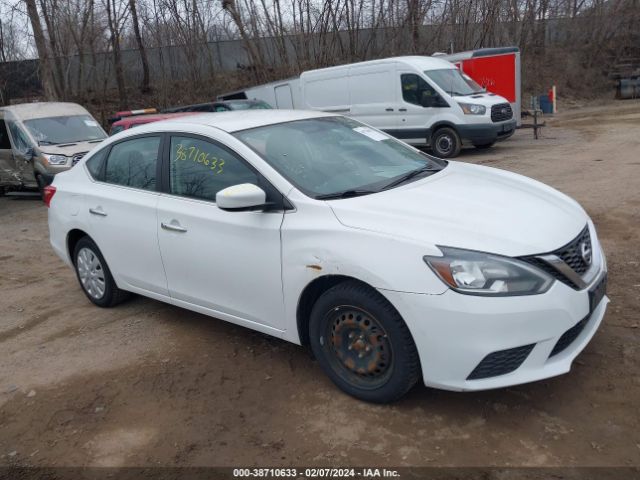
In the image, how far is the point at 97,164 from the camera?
5.16m

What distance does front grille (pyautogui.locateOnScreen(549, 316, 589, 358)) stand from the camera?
A: 3.09 m

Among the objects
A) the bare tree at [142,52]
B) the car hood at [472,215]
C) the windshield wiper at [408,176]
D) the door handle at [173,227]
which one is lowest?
the door handle at [173,227]

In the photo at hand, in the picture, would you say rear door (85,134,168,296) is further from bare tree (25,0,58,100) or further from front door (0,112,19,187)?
bare tree (25,0,58,100)

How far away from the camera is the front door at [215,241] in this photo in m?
3.71

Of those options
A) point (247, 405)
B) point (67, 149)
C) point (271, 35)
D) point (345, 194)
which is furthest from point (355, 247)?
point (271, 35)

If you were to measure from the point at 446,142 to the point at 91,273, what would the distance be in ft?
33.9

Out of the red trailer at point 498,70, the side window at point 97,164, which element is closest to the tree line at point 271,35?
the red trailer at point 498,70

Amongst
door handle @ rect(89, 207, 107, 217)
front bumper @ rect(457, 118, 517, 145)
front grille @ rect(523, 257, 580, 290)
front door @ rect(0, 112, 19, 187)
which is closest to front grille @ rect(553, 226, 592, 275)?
front grille @ rect(523, 257, 580, 290)

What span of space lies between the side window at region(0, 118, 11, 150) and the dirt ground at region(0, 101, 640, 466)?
8.67 metres

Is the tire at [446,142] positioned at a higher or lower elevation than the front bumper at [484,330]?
lower

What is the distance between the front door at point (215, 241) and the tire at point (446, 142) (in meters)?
10.4

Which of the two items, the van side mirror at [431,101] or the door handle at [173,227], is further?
the van side mirror at [431,101]

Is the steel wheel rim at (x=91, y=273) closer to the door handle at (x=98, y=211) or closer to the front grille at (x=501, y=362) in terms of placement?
the door handle at (x=98, y=211)

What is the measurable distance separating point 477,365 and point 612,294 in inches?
86.6
